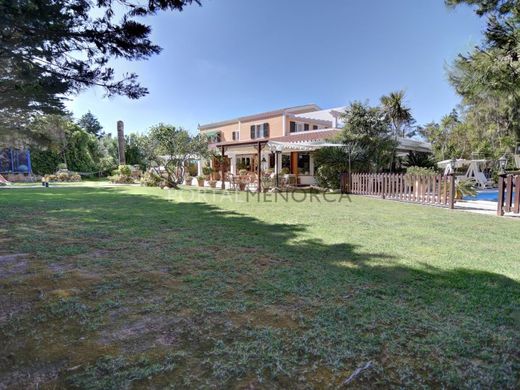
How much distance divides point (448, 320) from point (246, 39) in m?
20.8

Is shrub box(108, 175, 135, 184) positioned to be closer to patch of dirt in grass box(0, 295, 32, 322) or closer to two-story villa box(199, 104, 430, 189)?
two-story villa box(199, 104, 430, 189)

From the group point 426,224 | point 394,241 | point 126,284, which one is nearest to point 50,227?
point 126,284

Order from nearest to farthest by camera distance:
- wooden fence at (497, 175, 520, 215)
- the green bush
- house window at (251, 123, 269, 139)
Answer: wooden fence at (497, 175, 520, 215) < house window at (251, 123, 269, 139) < the green bush

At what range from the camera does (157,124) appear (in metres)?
20.0

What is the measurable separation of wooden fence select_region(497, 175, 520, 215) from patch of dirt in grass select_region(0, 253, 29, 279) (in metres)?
11.5

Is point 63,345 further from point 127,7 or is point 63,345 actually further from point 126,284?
point 127,7

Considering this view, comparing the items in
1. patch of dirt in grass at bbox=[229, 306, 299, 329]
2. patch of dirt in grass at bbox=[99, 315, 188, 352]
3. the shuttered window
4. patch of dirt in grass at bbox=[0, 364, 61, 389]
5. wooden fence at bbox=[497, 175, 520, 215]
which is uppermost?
the shuttered window

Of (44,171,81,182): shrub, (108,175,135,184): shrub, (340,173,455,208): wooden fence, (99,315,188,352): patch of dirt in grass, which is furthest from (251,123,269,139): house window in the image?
(99,315,188,352): patch of dirt in grass

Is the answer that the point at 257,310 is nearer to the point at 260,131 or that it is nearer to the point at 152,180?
the point at 152,180

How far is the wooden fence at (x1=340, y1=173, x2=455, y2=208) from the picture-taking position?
11461 millimetres

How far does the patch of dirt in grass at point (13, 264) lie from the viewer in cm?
414

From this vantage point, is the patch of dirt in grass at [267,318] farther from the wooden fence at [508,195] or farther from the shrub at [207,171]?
the shrub at [207,171]

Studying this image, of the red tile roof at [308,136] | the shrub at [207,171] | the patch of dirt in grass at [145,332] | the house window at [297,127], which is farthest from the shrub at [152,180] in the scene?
the patch of dirt in grass at [145,332]

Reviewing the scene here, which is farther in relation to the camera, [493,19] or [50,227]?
[50,227]
